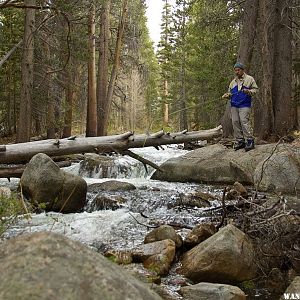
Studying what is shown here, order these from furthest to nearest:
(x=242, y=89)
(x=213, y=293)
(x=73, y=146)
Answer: (x=242, y=89), (x=73, y=146), (x=213, y=293)

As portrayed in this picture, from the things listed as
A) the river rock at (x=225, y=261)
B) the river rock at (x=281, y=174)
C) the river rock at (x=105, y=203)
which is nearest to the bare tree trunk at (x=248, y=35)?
the river rock at (x=281, y=174)

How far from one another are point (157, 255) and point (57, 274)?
12.0 ft

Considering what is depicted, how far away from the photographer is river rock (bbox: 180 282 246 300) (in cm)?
420

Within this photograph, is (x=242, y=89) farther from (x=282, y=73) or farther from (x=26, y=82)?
(x=26, y=82)

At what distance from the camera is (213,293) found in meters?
4.23

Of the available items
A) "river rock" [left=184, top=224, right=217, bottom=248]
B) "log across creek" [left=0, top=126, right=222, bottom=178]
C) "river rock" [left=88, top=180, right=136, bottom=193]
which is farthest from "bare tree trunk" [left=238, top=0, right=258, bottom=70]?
"river rock" [left=184, top=224, right=217, bottom=248]

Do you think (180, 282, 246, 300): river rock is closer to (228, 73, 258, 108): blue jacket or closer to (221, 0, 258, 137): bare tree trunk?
(228, 73, 258, 108): blue jacket

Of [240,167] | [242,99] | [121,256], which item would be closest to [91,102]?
[242,99]

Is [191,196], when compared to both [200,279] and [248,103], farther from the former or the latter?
[200,279]

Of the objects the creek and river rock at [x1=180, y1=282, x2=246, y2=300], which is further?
the creek

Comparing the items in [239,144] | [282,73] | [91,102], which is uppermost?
[282,73]

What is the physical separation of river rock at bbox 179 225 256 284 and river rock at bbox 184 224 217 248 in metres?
0.66

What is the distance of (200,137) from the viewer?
12.9 metres

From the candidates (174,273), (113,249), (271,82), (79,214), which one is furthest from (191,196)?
(271,82)
